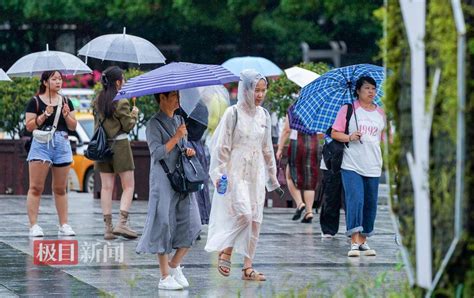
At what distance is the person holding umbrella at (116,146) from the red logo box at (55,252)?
→ 63 cm

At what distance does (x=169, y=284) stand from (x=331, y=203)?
4.47 meters

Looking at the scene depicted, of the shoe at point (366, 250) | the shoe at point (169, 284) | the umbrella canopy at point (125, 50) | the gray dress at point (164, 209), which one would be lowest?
the shoe at point (366, 250)

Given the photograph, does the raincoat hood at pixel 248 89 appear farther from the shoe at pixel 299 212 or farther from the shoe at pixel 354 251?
the shoe at pixel 299 212

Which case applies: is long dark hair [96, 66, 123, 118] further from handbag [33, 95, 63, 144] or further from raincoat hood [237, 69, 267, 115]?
raincoat hood [237, 69, 267, 115]

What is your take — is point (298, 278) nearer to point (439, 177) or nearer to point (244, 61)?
point (439, 177)

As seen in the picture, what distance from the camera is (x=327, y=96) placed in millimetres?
13047

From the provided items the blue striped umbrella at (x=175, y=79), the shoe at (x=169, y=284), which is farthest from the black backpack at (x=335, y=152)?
the shoe at (x=169, y=284)

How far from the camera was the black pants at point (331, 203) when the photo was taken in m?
14.1

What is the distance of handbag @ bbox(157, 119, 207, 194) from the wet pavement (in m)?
0.77

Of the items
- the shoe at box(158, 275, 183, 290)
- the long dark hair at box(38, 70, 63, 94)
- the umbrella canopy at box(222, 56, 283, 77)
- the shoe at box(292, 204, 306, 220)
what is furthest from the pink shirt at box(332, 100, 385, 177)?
the umbrella canopy at box(222, 56, 283, 77)

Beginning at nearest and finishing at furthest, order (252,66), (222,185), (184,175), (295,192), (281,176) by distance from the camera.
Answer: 1. (184,175)
2. (222,185)
3. (295,192)
4. (281,176)
5. (252,66)

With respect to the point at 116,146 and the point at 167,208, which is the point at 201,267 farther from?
the point at 116,146

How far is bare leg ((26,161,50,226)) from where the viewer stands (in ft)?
43.9

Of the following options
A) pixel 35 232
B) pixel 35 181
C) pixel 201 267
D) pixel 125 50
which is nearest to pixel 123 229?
pixel 35 232
